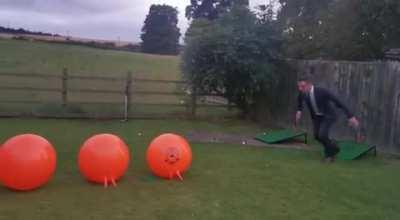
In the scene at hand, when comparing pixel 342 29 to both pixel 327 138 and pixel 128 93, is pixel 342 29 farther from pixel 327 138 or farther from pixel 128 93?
pixel 327 138

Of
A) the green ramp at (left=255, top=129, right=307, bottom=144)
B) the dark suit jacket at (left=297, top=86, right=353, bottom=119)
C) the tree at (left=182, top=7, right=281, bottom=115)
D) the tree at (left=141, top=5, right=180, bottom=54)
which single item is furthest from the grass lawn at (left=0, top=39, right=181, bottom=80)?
the dark suit jacket at (left=297, top=86, right=353, bottom=119)

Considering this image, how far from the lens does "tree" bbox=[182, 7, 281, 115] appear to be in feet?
51.8

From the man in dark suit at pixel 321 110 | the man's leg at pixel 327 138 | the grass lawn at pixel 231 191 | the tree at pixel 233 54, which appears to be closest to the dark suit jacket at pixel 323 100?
the man in dark suit at pixel 321 110

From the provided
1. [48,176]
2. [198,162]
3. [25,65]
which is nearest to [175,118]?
[198,162]

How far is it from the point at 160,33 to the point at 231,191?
4225cm

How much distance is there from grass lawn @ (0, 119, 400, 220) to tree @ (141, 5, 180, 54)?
122 feet

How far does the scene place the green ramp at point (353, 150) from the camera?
435 inches

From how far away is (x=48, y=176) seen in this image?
779 centimetres

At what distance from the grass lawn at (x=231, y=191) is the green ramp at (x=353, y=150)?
20cm

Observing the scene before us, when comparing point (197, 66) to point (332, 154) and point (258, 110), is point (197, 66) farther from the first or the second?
point (332, 154)

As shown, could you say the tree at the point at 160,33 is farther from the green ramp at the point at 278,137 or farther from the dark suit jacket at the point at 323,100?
the dark suit jacket at the point at 323,100

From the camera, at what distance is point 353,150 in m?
11.4

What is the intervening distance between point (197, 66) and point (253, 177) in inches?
303

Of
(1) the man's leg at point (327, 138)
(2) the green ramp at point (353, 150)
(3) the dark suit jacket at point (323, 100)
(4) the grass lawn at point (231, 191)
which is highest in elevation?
(3) the dark suit jacket at point (323, 100)
